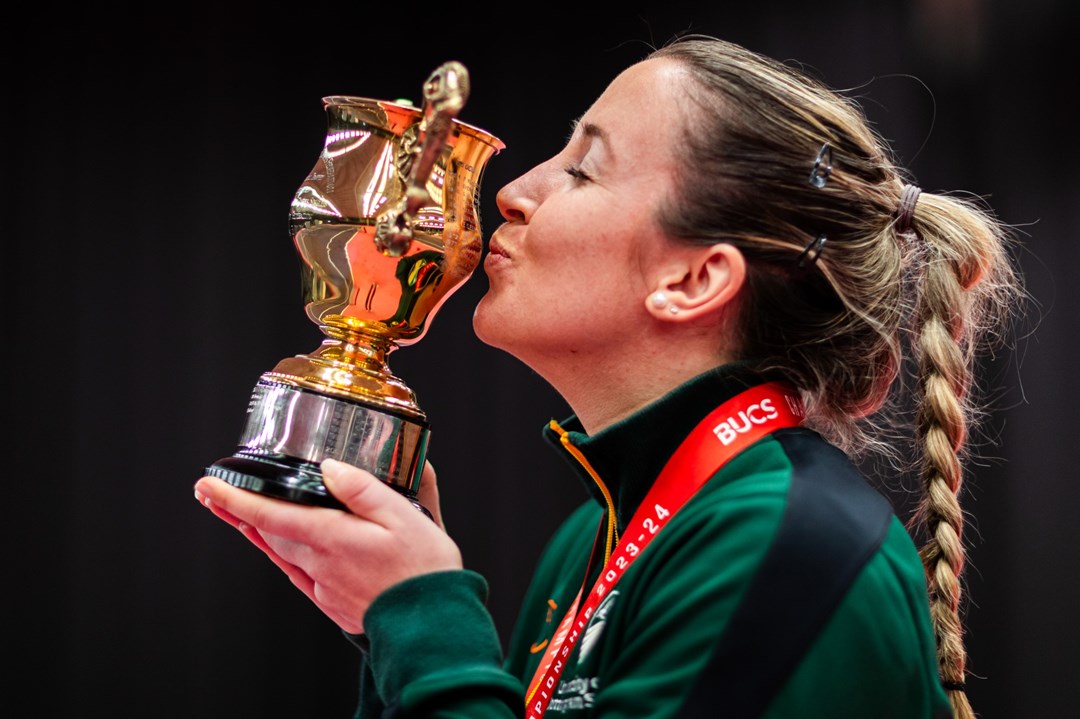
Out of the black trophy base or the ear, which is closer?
the black trophy base

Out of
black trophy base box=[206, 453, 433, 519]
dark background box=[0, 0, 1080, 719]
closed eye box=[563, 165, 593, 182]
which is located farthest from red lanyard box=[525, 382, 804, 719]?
dark background box=[0, 0, 1080, 719]

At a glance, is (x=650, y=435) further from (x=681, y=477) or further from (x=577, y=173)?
(x=577, y=173)

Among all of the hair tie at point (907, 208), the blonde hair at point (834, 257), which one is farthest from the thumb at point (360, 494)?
the hair tie at point (907, 208)

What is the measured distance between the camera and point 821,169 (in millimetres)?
1212

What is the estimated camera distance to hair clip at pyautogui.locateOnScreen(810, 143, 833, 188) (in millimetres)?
1208

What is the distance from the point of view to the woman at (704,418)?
3.08 feet

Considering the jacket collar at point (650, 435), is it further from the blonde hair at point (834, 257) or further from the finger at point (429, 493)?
the finger at point (429, 493)

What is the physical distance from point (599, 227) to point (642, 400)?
0.20 meters

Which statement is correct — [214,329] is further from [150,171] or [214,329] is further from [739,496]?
[739,496]

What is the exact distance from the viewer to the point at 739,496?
39.3 inches

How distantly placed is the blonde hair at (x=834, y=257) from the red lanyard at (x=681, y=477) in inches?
3.4

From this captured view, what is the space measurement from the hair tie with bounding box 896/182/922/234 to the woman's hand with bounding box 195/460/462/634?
0.68 metres

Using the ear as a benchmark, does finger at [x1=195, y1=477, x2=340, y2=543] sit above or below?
below

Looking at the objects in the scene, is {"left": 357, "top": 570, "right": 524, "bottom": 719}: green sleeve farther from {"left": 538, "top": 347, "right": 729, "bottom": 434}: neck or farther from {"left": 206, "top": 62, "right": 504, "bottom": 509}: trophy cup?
{"left": 538, "top": 347, "right": 729, "bottom": 434}: neck
